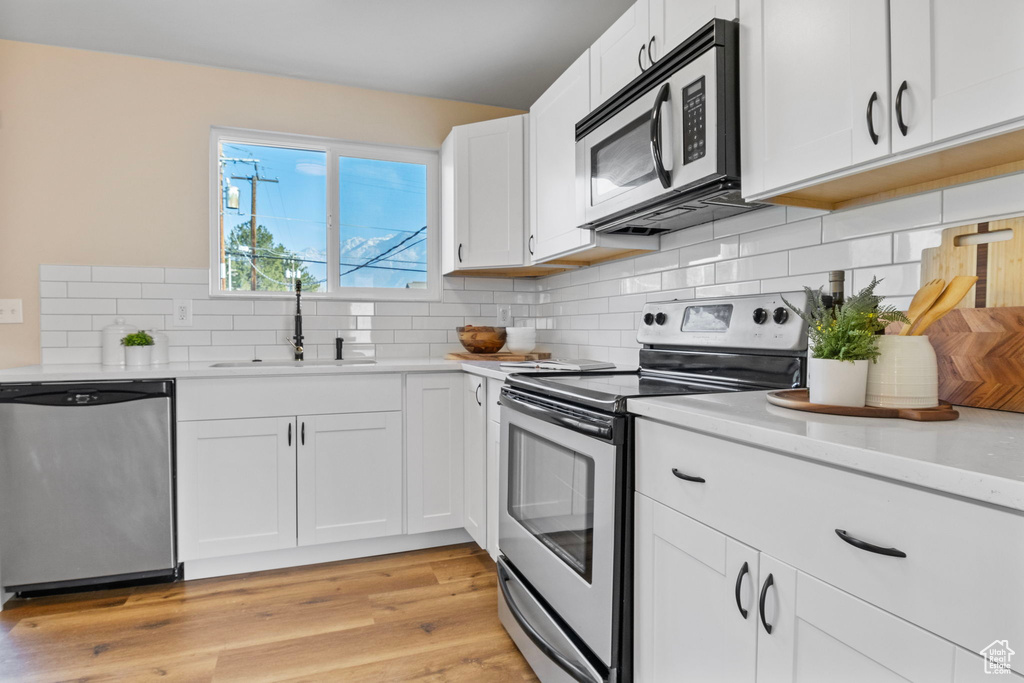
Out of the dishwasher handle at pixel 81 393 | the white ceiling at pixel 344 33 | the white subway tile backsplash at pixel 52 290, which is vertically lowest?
the dishwasher handle at pixel 81 393

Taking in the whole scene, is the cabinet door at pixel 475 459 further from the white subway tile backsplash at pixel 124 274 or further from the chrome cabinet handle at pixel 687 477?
the white subway tile backsplash at pixel 124 274

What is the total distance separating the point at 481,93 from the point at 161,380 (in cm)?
225

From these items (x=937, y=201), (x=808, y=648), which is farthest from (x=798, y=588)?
(x=937, y=201)

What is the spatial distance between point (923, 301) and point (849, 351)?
18 cm

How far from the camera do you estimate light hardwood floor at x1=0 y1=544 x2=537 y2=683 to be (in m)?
1.76

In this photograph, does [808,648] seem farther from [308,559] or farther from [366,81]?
[366,81]

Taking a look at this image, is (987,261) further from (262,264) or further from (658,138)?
(262,264)

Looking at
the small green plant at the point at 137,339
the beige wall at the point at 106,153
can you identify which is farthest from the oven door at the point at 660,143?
the small green plant at the point at 137,339

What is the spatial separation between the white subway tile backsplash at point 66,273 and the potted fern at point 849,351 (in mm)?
3148

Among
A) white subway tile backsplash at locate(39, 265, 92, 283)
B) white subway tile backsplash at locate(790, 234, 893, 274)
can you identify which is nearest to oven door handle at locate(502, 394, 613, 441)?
white subway tile backsplash at locate(790, 234, 893, 274)

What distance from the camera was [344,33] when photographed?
259 cm

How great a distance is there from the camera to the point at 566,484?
1.55 m

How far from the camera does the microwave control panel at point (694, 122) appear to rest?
1482mm

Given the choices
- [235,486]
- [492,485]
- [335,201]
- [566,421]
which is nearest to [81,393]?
[235,486]
